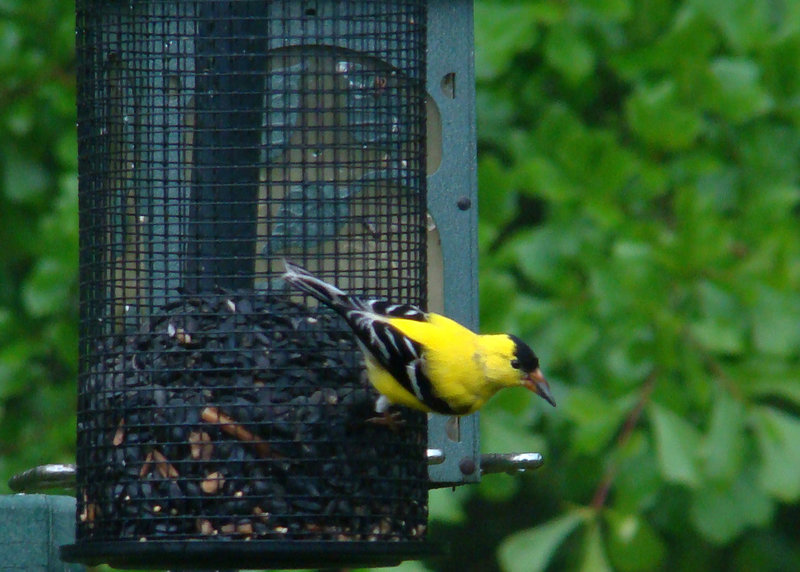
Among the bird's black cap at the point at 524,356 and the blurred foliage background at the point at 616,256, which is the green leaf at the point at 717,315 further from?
the bird's black cap at the point at 524,356

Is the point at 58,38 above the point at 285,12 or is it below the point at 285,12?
above

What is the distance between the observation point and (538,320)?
21.9 feet

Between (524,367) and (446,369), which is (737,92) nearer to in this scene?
(524,367)

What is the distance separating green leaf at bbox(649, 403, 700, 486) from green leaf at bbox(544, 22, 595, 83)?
1.59m

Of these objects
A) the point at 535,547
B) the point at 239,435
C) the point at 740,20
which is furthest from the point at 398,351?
the point at 740,20

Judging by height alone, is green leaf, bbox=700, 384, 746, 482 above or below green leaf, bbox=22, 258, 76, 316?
below

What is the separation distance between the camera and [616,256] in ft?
21.5

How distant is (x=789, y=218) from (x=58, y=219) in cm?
325

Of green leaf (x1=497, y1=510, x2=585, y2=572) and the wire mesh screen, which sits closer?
the wire mesh screen

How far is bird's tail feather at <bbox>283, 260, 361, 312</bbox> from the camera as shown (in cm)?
445

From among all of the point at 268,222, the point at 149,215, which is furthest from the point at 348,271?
the point at 149,215

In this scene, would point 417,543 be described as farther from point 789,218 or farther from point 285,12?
point 789,218

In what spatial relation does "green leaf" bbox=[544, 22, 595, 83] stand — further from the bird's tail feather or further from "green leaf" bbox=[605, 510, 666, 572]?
the bird's tail feather

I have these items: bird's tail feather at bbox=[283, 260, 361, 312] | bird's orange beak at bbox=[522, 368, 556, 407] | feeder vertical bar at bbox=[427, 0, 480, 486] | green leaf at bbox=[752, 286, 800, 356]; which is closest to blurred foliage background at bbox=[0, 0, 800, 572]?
green leaf at bbox=[752, 286, 800, 356]
